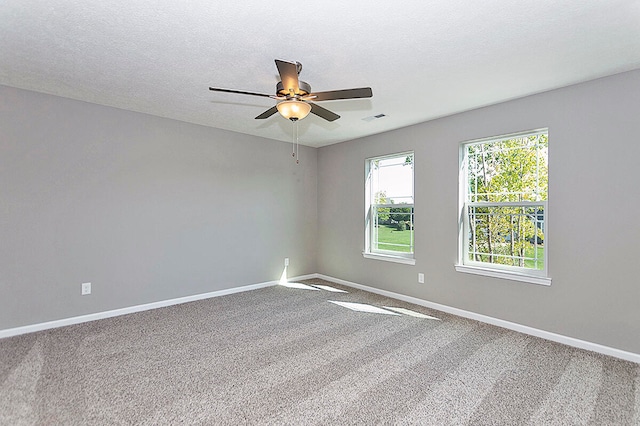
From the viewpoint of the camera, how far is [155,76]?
2.87 meters

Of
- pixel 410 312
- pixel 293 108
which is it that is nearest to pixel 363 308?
pixel 410 312

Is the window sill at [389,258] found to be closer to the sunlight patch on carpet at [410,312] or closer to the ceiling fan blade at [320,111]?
the sunlight patch on carpet at [410,312]

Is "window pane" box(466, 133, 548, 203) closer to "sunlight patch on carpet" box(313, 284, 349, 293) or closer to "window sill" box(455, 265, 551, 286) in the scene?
"window sill" box(455, 265, 551, 286)

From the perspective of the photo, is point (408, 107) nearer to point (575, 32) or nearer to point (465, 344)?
point (575, 32)

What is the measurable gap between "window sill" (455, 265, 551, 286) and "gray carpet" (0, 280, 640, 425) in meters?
0.57

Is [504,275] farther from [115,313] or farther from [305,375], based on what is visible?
[115,313]

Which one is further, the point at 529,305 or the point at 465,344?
the point at 529,305

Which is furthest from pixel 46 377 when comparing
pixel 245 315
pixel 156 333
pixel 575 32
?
pixel 575 32

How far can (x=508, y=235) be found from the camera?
3555mm

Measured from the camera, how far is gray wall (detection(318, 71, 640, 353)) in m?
2.69

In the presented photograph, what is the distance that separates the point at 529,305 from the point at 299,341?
244 centimetres

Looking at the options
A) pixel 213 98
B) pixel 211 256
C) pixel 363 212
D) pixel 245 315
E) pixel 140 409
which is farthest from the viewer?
pixel 363 212

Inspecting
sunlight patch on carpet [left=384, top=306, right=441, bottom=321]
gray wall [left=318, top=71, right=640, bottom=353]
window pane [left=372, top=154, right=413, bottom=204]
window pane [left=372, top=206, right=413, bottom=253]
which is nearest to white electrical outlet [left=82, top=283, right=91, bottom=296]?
sunlight patch on carpet [left=384, top=306, right=441, bottom=321]

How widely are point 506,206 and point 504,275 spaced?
782 millimetres
